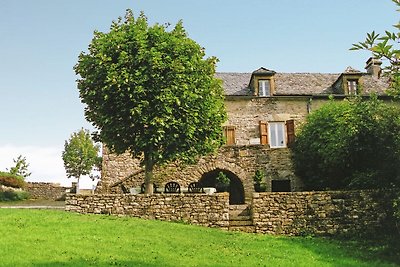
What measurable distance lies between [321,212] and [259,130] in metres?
11.5

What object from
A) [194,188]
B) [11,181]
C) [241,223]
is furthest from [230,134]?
[11,181]

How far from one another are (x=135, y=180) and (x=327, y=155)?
10.1m

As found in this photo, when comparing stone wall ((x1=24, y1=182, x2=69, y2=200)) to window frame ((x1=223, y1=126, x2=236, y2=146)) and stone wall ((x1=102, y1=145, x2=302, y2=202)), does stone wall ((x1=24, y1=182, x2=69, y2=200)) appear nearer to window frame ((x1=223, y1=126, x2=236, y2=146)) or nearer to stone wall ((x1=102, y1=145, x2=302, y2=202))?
stone wall ((x1=102, y1=145, x2=302, y2=202))

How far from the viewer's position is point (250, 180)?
25156mm

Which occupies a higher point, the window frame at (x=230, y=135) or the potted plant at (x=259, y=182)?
the window frame at (x=230, y=135)

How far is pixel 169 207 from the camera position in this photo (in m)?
18.7

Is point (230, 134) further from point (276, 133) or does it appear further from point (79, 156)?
point (79, 156)

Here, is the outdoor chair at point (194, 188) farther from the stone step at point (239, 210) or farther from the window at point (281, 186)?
the window at point (281, 186)

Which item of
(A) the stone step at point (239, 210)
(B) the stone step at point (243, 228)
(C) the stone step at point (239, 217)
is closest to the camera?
(B) the stone step at point (243, 228)

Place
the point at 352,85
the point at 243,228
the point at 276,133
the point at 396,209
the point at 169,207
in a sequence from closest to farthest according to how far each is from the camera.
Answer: the point at 396,209 → the point at 243,228 → the point at 169,207 → the point at 276,133 → the point at 352,85

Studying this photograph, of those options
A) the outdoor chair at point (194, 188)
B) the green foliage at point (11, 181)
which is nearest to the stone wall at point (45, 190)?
the green foliage at point (11, 181)

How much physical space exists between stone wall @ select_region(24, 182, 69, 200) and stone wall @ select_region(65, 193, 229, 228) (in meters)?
15.4

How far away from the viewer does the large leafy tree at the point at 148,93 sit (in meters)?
19.0

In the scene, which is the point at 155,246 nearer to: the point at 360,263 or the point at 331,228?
the point at 360,263
